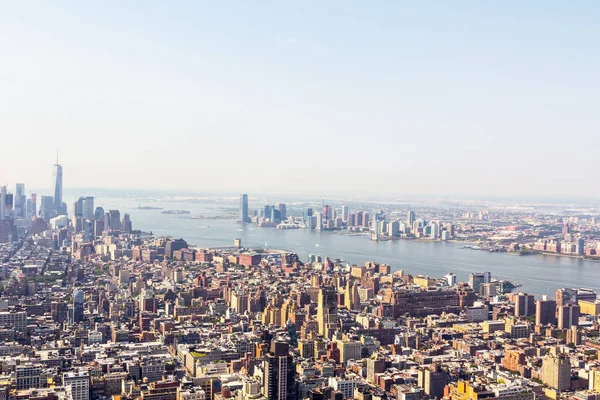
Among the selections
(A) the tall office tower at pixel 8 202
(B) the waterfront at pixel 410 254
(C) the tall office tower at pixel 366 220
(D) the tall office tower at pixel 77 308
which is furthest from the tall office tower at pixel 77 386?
(C) the tall office tower at pixel 366 220

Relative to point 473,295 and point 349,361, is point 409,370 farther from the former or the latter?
point 473,295

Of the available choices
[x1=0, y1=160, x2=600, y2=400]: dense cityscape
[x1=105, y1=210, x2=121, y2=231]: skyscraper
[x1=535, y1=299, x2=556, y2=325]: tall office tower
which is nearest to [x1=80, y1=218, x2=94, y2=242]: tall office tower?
[x1=105, y1=210, x2=121, y2=231]: skyscraper

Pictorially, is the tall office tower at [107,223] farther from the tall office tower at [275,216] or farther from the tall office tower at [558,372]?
the tall office tower at [558,372]

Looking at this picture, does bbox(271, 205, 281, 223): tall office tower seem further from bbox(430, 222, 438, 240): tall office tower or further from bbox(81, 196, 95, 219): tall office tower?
bbox(81, 196, 95, 219): tall office tower

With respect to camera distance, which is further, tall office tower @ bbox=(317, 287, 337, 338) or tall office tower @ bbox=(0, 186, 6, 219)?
tall office tower @ bbox=(0, 186, 6, 219)

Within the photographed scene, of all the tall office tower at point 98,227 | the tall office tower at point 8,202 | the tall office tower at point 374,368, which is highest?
the tall office tower at point 8,202

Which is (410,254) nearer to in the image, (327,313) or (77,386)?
(327,313)

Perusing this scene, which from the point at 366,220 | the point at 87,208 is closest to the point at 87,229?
the point at 87,208
